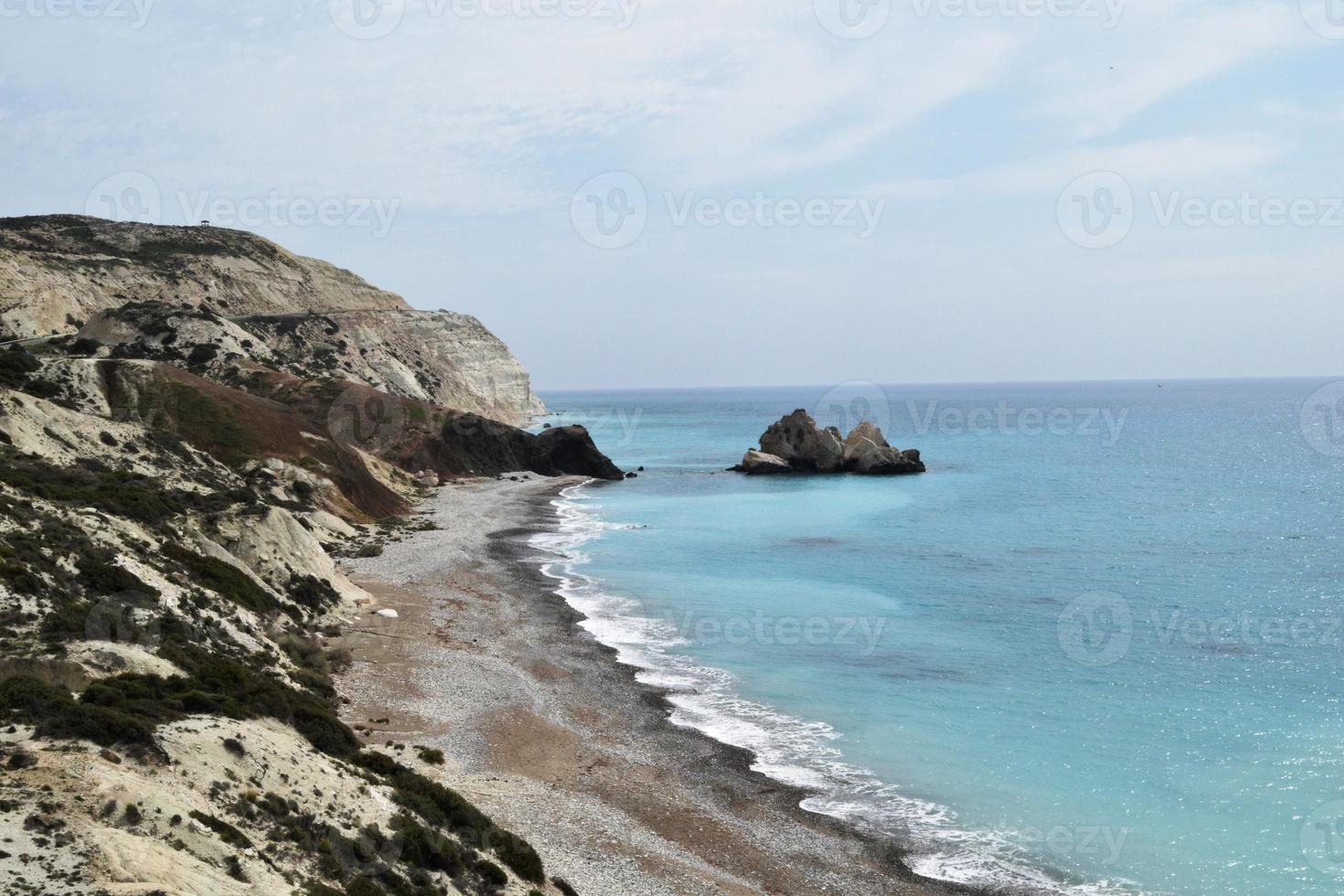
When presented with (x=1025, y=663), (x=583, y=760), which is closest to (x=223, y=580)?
(x=583, y=760)

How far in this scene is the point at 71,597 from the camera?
21.1m

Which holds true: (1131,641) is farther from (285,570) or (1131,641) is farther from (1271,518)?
(1271,518)

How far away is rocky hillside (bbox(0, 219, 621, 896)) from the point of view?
12.1m

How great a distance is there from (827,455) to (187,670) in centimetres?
8455

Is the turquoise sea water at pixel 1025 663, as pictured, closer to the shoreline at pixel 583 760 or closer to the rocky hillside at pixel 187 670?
the shoreline at pixel 583 760

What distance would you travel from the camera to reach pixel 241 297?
4203 inches

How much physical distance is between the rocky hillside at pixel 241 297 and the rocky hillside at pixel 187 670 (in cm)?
3038

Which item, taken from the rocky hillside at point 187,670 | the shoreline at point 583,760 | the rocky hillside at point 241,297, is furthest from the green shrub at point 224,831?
the rocky hillside at point 241,297

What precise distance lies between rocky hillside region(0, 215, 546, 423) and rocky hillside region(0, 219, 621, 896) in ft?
99.7

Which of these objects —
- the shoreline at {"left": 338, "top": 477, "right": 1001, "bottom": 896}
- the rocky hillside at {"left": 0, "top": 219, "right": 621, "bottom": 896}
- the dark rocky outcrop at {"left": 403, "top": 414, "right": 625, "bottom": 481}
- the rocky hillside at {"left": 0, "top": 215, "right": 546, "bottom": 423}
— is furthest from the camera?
the dark rocky outcrop at {"left": 403, "top": 414, "right": 625, "bottom": 481}

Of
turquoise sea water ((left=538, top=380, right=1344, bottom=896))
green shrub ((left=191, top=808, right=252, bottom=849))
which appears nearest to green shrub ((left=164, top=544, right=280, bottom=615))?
turquoise sea water ((left=538, top=380, right=1344, bottom=896))

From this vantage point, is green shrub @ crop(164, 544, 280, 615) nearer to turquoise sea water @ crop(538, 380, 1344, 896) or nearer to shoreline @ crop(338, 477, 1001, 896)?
shoreline @ crop(338, 477, 1001, 896)

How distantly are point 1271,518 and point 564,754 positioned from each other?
6025 centimetres

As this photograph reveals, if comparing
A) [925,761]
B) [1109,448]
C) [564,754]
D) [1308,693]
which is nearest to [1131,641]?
[1308,693]
